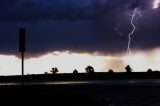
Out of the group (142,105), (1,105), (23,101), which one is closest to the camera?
(1,105)

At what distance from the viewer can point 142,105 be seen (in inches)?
1288

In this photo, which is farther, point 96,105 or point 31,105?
point 96,105

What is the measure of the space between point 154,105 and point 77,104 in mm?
5229

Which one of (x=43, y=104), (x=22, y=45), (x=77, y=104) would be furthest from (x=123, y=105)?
(x=22, y=45)

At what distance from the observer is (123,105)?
108 feet

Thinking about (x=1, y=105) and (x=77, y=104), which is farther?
(x=77, y=104)

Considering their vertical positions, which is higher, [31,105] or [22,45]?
[22,45]

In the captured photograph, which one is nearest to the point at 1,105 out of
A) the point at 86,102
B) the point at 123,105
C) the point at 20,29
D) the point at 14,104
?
the point at 14,104

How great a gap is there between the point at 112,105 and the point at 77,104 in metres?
2.63

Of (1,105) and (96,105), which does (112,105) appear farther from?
(1,105)

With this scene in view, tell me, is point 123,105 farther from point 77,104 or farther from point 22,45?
point 22,45

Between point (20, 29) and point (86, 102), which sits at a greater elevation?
point (20, 29)

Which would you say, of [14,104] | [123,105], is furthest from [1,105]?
[123,105]

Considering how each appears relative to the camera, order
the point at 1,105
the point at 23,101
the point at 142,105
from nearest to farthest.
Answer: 1. the point at 1,105
2. the point at 23,101
3. the point at 142,105
